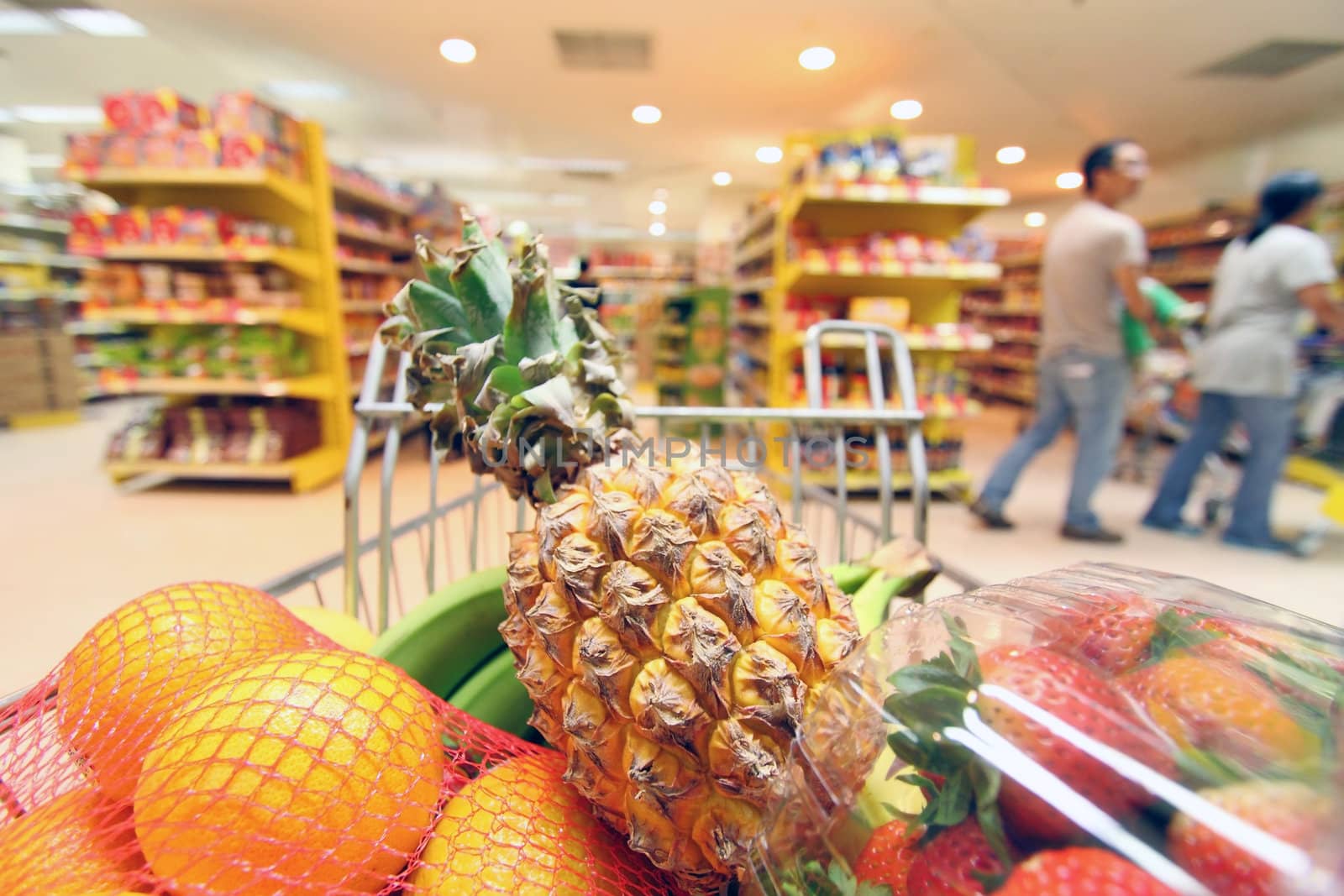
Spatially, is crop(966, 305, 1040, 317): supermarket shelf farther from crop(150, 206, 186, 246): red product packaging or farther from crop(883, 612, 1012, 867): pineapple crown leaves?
crop(883, 612, 1012, 867): pineapple crown leaves

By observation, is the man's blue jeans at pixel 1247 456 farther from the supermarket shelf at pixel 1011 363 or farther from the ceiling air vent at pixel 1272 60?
the supermarket shelf at pixel 1011 363

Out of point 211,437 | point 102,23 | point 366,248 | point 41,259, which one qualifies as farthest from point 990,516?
point 41,259

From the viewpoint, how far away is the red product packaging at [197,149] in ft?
11.6

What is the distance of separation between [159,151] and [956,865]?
472 centimetres

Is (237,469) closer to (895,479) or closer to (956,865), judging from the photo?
(895,479)

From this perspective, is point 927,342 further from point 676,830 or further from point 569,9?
point 676,830

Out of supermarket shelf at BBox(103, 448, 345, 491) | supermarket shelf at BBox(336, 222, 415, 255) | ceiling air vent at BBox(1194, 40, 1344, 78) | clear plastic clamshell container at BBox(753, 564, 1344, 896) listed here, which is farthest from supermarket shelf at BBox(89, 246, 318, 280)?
ceiling air vent at BBox(1194, 40, 1344, 78)

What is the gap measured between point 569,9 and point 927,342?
113 inches

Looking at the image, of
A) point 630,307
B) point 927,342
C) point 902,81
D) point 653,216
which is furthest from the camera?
point 630,307

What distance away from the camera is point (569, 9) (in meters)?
3.83

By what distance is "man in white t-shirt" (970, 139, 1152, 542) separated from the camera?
267 cm

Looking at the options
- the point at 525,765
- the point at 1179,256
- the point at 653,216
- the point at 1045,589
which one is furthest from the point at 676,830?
the point at 653,216

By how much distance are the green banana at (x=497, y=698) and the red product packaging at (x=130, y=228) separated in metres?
4.26

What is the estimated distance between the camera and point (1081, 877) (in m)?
0.26
